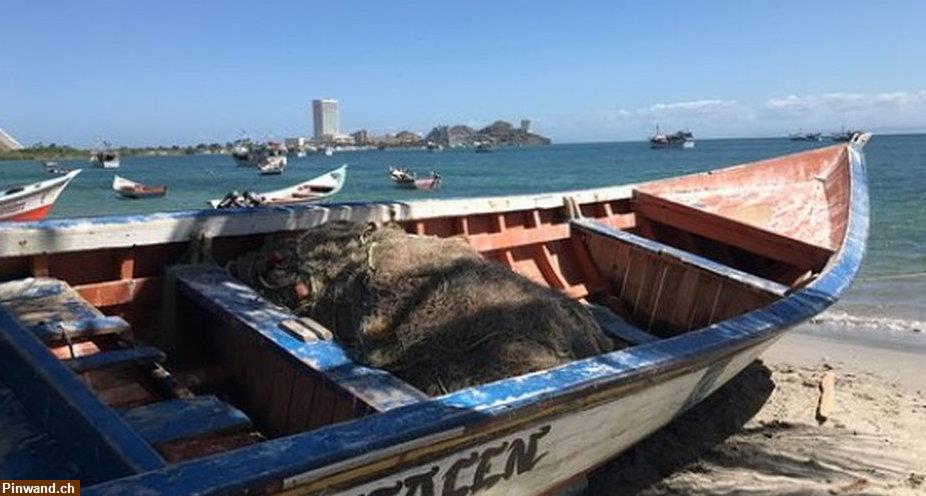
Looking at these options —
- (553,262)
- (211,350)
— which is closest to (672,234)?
(553,262)

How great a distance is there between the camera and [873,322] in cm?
1047

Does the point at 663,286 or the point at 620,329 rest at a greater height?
the point at 663,286

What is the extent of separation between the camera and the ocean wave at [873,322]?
1020cm

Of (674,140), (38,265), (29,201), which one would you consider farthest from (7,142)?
(674,140)

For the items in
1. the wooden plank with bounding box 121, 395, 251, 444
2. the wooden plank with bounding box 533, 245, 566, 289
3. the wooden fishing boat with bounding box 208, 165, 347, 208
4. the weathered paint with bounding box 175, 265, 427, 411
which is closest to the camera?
the wooden plank with bounding box 121, 395, 251, 444

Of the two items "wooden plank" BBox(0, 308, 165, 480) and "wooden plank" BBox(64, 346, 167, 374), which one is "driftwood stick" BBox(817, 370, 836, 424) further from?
"wooden plank" BBox(0, 308, 165, 480)

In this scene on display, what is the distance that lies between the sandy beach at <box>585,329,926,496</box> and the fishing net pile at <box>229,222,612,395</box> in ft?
4.20

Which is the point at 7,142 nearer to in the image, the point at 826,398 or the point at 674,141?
the point at 826,398

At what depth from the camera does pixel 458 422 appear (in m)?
2.51

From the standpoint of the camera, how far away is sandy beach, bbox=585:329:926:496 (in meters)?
4.99

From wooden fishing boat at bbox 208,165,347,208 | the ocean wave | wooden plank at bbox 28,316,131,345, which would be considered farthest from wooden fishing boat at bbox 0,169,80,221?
the ocean wave

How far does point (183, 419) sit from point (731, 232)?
572 centimetres

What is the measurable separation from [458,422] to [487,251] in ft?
13.7

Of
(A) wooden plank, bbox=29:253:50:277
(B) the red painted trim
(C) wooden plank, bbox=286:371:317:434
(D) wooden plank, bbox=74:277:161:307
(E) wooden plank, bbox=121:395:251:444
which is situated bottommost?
(B) the red painted trim
